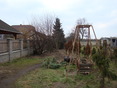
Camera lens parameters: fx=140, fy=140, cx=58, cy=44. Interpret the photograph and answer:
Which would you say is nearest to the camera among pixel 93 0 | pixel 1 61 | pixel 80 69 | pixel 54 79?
pixel 54 79

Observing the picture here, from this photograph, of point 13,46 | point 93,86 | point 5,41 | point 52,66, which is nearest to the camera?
point 93,86

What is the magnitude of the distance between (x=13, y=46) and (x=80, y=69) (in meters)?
7.43

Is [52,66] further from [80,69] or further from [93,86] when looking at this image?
[93,86]

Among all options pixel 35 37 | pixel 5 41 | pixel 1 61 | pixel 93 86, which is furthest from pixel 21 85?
pixel 35 37

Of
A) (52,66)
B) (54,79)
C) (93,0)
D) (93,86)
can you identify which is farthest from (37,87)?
(93,0)

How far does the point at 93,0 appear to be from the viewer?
361 inches

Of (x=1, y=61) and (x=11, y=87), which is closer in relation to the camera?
(x=11, y=87)

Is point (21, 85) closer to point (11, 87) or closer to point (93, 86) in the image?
point (11, 87)

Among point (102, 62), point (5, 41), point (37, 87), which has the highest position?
point (5, 41)

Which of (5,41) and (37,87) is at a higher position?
(5,41)

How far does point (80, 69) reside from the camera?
6.82 meters

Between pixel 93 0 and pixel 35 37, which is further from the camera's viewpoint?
pixel 35 37

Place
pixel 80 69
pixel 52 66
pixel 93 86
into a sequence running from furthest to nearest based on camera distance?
pixel 52 66, pixel 80 69, pixel 93 86

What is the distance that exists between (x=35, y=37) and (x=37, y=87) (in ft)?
38.1
